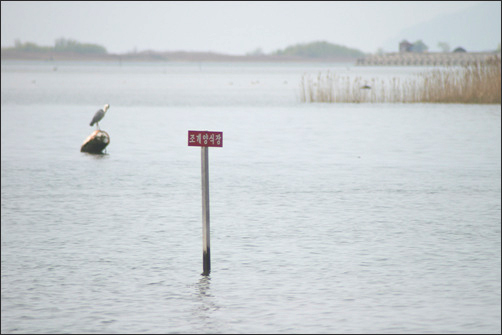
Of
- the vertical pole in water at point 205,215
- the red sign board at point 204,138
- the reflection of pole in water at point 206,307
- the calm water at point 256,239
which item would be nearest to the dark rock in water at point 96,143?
the calm water at point 256,239

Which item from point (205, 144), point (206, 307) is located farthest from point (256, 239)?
point (206, 307)

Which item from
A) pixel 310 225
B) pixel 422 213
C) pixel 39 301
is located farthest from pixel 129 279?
pixel 422 213

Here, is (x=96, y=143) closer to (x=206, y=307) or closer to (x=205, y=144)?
(x=205, y=144)

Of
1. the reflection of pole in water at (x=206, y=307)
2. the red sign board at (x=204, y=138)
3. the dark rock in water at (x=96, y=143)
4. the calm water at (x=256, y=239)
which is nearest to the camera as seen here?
the reflection of pole in water at (x=206, y=307)

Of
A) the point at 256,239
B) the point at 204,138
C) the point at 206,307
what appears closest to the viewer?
the point at 206,307

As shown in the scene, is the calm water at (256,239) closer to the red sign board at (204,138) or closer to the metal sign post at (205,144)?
the metal sign post at (205,144)

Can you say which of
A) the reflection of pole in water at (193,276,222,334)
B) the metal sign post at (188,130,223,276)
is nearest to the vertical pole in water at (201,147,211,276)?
the metal sign post at (188,130,223,276)

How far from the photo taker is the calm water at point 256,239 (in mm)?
8578

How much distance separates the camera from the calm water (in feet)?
28.1

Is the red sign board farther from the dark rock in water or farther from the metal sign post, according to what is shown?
the dark rock in water

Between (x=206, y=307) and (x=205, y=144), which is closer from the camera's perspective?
(x=206, y=307)

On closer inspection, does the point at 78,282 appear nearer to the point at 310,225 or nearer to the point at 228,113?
the point at 310,225

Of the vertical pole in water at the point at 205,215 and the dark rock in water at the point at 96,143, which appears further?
the dark rock in water at the point at 96,143

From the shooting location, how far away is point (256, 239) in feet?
41.1
